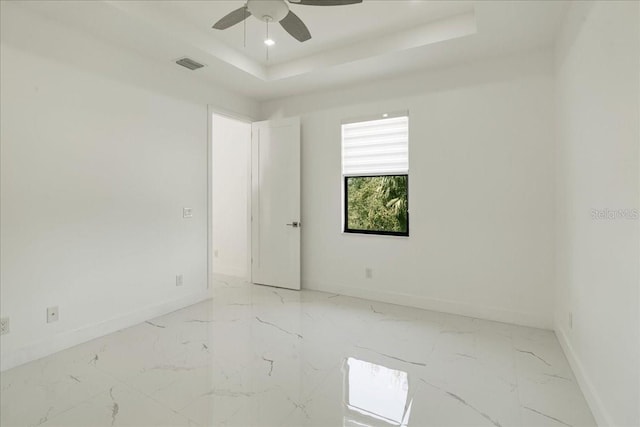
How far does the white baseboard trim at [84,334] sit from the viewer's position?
2547 millimetres

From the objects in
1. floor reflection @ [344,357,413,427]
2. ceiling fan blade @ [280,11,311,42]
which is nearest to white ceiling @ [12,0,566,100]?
ceiling fan blade @ [280,11,311,42]

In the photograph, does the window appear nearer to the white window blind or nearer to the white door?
the white window blind

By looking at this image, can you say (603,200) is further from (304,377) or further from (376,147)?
(376,147)

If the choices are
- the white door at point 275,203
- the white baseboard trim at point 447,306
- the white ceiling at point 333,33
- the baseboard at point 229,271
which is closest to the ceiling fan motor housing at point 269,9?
the white ceiling at point 333,33

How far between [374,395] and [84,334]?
2.58 m

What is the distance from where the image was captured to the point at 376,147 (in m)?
4.17

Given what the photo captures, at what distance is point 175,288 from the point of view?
A: 3.84 m

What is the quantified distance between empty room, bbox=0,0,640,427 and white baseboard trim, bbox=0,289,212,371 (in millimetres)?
17

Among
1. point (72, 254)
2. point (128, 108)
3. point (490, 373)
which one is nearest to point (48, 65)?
point (128, 108)

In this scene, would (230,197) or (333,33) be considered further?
(230,197)

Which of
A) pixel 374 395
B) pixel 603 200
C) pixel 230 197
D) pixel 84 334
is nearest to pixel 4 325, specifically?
pixel 84 334

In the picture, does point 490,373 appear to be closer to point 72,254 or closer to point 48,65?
point 72,254

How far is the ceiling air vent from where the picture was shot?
3506 millimetres

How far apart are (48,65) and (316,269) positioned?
3.50 metres
